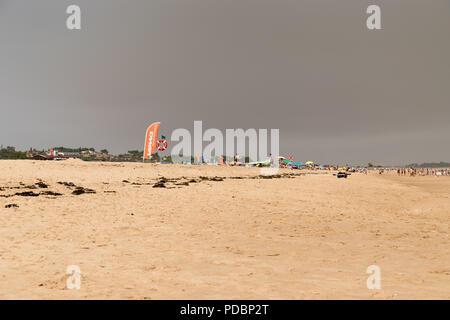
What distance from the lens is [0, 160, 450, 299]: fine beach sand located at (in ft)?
18.3

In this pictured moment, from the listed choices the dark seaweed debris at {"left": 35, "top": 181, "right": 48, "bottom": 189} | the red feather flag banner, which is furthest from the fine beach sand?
the red feather flag banner

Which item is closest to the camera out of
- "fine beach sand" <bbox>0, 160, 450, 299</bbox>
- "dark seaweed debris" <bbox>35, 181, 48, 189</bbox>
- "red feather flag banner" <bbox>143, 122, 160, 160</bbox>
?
"fine beach sand" <bbox>0, 160, 450, 299</bbox>

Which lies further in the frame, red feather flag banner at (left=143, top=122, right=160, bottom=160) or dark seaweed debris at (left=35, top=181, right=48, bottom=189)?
red feather flag banner at (left=143, top=122, right=160, bottom=160)

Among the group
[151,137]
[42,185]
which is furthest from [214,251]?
[151,137]

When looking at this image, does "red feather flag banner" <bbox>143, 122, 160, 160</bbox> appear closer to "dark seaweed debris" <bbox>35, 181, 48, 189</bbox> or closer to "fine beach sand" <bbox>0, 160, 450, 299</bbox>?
"dark seaweed debris" <bbox>35, 181, 48, 189</bbox>

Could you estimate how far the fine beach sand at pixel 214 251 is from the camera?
5578 mm

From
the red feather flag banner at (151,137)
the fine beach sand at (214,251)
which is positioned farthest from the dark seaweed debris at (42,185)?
the red feather flag banner at (151,137)

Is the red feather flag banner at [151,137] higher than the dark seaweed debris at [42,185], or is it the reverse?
the red feather flag banner at [151,137]

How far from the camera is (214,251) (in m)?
8.50

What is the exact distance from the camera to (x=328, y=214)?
15.6m

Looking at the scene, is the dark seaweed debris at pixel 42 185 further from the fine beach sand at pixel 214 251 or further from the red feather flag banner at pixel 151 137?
the red feather flag banner at pixel 151 137

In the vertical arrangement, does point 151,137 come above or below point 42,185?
above

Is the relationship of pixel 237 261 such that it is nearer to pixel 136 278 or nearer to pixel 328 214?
pixel 136 278

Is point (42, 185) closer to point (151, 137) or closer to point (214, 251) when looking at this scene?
point (214, 251)
